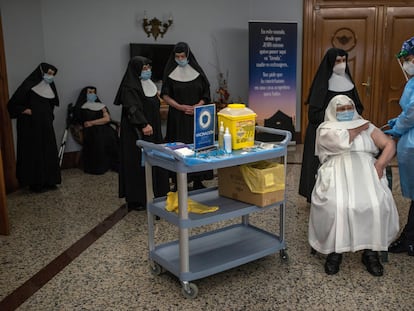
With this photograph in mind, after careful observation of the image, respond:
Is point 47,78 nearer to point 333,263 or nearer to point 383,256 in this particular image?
point 333,263

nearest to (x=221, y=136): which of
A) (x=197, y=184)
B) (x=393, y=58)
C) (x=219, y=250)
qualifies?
(x=219, y=250)

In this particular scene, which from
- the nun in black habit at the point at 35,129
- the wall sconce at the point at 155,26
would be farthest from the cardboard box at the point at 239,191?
the wall sconce at the point at 155,26

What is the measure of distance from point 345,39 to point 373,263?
14.9 ft

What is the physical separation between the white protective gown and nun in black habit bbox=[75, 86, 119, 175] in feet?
10.9

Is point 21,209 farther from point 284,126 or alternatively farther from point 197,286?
point 284,126

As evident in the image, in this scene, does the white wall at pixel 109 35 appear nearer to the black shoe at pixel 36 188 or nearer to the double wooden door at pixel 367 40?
the double wooden door at pixel 367 40

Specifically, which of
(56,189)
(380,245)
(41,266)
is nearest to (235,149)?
(380,245)

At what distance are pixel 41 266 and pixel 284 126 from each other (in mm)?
4341

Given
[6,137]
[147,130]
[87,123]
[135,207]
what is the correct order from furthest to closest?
[87,123] < [6,137] < [135,207] < [147,130]

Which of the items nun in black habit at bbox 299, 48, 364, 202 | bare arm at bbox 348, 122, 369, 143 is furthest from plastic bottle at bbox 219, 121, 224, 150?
nun in black habit at bbox 299, 48, 364, 202

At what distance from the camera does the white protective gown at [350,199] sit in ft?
9.36

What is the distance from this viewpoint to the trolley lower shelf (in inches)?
109

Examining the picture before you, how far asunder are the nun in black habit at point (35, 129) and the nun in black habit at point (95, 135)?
30.3 inches

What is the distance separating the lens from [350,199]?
2.86m
